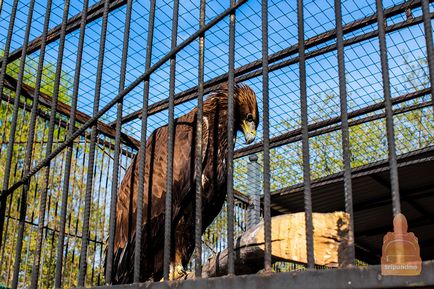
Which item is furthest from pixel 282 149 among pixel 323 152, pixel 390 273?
pixel 390 273

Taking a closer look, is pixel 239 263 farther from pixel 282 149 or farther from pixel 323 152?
pixel 323 152

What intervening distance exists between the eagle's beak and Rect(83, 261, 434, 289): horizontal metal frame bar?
3.01 metres

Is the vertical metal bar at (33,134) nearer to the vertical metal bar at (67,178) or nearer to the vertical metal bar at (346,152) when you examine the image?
the vertical metal bar at (67,178)

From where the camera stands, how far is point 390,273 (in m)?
1.59

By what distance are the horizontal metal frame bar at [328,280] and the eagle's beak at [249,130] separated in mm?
3011

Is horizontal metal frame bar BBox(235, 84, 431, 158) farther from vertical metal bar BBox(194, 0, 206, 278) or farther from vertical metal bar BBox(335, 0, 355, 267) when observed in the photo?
vertical metal bar BBox(335, 0, 355, 267)

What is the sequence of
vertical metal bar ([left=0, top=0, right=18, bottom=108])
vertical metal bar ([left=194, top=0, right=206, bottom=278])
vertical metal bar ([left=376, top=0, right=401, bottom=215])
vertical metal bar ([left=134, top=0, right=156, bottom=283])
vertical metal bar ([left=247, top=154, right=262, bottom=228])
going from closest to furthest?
vertical metal bar ([left=376, top=0, right=401, bottom=215]) < vertical metal bar ([left=194, top=0, right=206, bottom=278]) < vertical metal bar ([left=134, top=0, right=156, bottom=283]) < vertical metal bar ([left=0, top=0, right=18, bottom=108]) < vertical metal bar ([left=247, top=154, right=262, bottom=228])

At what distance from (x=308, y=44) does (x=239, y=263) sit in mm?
2264

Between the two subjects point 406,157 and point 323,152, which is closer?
point 406,157

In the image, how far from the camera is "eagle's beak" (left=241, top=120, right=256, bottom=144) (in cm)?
506

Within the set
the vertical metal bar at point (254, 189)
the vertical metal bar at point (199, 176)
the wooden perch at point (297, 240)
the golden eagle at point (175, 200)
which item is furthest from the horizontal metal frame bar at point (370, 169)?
the vertical metal bar at point (199, 176)

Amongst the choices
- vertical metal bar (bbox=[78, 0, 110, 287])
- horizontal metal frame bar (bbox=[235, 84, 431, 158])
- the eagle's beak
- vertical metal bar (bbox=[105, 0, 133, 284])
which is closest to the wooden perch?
vertical metal bar (bbox=[105, 0, 133, 284])

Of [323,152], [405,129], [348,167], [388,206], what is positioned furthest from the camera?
[323,152]

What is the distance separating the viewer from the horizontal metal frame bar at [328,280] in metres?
1.54
